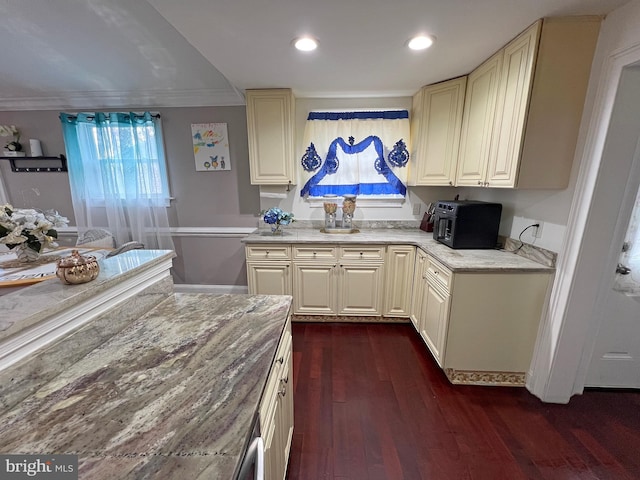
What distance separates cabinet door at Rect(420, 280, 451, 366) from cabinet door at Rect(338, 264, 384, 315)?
0.46m

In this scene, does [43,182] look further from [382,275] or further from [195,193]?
[382,275]

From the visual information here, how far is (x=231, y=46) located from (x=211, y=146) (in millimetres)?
1411

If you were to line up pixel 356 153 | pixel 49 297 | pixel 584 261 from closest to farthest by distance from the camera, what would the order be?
pixel 49 297
pixel 584 261
pixel 356 153

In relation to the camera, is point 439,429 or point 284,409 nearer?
point 284,409

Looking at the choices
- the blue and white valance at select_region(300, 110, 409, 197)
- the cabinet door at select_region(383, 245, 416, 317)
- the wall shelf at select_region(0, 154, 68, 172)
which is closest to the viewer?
the cabinet door at select_region(383, 245, 416, 317)

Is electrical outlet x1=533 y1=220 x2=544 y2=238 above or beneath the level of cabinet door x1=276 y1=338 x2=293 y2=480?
above

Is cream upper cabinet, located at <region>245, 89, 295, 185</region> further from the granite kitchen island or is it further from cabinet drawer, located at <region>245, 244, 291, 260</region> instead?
the granite kitchen island

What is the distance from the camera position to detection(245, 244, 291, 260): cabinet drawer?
8.20ft

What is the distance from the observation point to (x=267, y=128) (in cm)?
252

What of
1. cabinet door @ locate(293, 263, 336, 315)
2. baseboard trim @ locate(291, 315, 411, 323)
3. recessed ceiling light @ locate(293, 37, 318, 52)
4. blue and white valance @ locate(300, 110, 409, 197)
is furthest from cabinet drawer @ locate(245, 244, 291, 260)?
recessed ceiling light @ locate(293, 37, 318, 52)

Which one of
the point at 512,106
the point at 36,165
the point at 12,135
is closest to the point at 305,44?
the point at 512,106

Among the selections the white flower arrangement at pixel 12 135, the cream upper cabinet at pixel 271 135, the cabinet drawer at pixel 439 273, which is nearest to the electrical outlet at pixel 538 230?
the cabinet drawer at pixel 439 273

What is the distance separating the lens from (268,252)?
2514 millimetres

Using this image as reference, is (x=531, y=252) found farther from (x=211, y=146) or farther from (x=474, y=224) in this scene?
(x=211, y=146)
